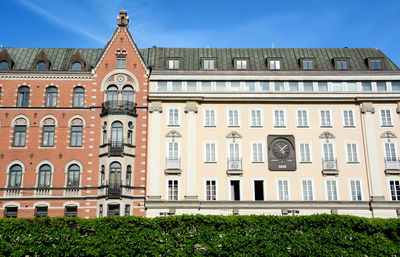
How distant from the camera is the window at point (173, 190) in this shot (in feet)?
153

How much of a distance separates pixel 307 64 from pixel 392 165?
14.8 meters

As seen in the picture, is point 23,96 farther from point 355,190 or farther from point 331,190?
point 355,190

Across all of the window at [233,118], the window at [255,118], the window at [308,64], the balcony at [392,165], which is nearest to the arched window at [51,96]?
the window at [233,118]

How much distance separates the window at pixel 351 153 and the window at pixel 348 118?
7.66 ft

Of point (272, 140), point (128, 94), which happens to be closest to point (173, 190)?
point (128, 94)

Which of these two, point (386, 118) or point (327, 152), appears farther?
point (386, 118)

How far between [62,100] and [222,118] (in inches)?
694

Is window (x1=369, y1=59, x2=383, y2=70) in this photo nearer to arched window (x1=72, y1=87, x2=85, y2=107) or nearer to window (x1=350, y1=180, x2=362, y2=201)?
window (x1=350, y1=180, x2=362, y2=201)

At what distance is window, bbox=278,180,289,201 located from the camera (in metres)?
46.8

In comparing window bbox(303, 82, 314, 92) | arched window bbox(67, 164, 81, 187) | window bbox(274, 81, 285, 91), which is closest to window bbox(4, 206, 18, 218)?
arched window bbox(67, 164, 81, 187)

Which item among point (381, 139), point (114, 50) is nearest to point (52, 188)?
point (114, 50)

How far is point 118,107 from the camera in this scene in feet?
157

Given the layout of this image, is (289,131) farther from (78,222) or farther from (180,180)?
(78,222)

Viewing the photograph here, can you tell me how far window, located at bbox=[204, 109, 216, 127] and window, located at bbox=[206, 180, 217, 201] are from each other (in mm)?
6365
